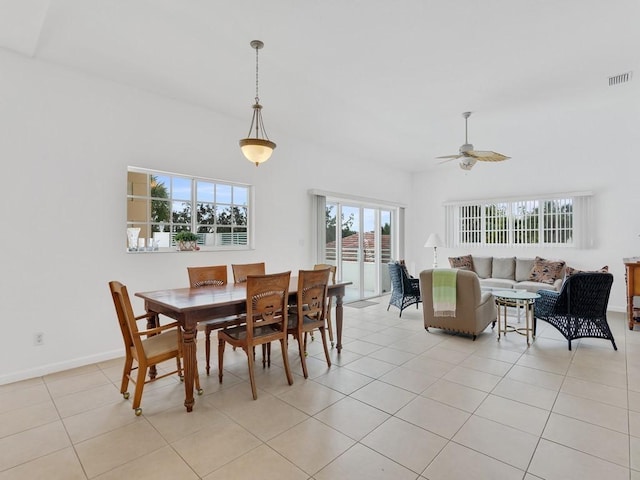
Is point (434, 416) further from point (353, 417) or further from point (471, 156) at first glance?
→ point (471, 156)

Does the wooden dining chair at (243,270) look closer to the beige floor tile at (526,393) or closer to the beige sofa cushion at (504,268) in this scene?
the beige floor tile at (526,393)

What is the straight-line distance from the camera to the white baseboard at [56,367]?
303cm

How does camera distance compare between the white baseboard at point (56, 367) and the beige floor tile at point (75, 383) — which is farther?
the white baseboard at point (56, 367)

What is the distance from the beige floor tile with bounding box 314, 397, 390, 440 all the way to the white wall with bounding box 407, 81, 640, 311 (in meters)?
4.18

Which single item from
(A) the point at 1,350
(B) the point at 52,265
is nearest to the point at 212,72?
(B) the point at 52,265

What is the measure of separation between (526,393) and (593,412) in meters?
0.43

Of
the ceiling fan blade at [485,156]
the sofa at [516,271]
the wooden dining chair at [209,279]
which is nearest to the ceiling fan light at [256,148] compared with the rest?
the wooden dining chair at [209,279]

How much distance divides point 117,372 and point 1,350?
38.0 inches

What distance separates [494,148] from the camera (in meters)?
6.24

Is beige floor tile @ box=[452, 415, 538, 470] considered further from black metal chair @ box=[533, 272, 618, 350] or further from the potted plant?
the potted plant

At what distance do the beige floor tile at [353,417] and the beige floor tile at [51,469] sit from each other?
1461mm

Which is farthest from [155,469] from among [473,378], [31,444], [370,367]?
[473,378]

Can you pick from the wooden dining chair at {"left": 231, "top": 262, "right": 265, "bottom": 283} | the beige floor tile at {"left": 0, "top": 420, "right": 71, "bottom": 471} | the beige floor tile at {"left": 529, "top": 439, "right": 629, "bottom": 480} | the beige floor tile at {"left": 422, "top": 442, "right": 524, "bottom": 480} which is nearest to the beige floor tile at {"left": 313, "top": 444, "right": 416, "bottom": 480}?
the beige floor tile at {"left": 422, "top": 442, "right": 524, "bottom": 480}

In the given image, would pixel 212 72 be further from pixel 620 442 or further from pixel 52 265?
pixel 620 442
